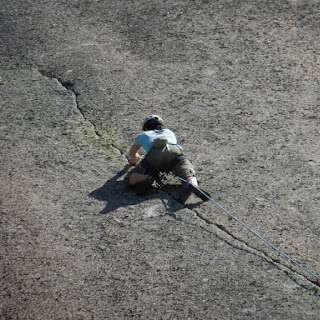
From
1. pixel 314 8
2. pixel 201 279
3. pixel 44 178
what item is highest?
pixel 314 8

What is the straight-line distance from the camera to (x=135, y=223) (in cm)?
441

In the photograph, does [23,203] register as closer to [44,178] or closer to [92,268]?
[44,178]

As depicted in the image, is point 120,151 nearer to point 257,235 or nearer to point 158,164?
point 158,164

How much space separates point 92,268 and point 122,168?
1.37m

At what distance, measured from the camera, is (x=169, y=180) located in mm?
4957

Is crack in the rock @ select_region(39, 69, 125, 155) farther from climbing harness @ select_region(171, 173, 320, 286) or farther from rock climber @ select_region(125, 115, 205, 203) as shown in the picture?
climbing harness @ select_region(171, 173, 320, 286)

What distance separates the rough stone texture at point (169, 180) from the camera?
3.79 m

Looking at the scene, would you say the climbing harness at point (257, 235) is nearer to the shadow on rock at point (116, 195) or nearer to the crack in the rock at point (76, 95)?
the shadow on rock at point (116, 195)

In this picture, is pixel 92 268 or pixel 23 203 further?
pixel 23 203

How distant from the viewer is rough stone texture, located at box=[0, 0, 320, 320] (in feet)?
12.4

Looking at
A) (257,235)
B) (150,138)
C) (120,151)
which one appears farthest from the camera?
(120,151)

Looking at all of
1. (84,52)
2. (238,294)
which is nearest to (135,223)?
(238,294)

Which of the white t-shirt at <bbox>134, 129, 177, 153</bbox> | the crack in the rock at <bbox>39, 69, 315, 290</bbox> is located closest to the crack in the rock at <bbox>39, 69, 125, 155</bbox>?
the crack in the rock at <bbox>39, 69, 315, 290</bbox>

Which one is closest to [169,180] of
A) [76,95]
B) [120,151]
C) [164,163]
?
[164,163]
